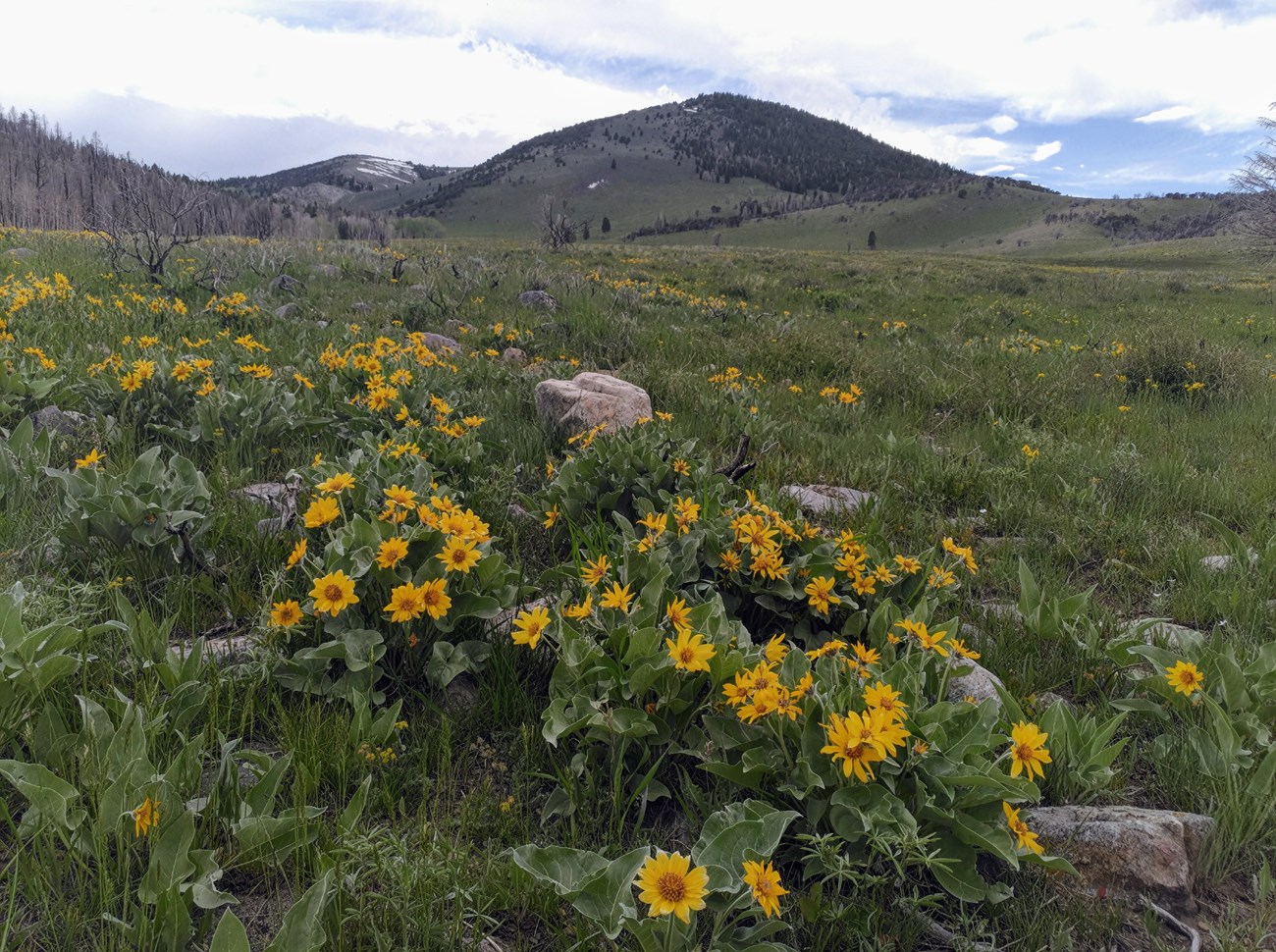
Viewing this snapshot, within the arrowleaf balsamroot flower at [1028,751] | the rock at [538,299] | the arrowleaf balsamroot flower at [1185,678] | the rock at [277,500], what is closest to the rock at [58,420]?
the rock at [277,500]

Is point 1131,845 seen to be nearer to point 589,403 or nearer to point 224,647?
point 224,647

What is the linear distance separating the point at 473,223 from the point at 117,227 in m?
168

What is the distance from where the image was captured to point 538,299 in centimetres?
1035

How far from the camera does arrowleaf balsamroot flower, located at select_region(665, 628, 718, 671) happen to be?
1833 mm

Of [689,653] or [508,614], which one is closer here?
[689,653]

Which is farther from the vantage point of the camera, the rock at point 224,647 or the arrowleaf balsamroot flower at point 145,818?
the rock at point 224,647

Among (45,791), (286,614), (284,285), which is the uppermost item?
(284,285)

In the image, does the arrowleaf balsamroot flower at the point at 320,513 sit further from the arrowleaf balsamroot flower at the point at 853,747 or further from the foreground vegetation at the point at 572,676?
the arrowleaf balsamroot flower at the point at 853,747

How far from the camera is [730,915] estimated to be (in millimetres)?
1560

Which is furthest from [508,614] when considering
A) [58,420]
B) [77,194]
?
[77,194]

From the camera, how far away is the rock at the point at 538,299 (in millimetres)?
10070

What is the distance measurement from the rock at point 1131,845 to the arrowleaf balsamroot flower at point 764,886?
796mm

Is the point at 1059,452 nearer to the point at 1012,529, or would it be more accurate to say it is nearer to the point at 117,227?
the point at 1012,529

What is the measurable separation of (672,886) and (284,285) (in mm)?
10559
